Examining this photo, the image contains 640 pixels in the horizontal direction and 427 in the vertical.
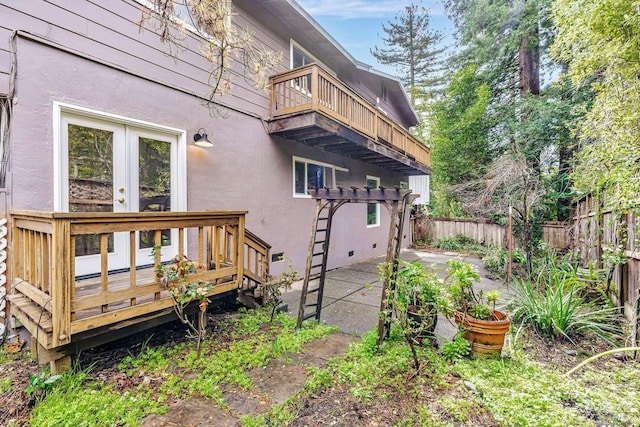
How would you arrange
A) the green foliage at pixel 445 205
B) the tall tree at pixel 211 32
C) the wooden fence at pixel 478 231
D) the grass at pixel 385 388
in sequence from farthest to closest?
the green foliage at pixel 445 205
the wooden fence at pixel 478 231
the tall tree at pixel 211 32
the grass at pixel 385 388

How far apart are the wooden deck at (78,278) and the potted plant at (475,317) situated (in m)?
2.72

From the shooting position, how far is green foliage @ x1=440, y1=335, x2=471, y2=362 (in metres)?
3.03

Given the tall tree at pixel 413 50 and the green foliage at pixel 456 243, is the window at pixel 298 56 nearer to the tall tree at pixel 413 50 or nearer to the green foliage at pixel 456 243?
the green foliage at pixel 456 243

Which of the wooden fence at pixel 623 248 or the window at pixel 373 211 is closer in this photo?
the wooden fence at pixel 623 248

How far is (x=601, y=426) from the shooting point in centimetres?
213

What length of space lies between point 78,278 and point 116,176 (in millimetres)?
1307

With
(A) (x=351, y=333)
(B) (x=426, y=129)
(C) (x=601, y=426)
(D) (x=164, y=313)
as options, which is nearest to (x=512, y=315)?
(C) (x=601, y=426)

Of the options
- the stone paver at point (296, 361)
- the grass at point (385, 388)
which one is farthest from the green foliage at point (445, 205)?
the grass at point (385, 388)

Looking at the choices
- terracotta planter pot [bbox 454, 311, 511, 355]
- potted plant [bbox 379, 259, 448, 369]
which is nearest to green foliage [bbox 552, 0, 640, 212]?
terracotta planter pot [bbox 454, 311, 511, 355]

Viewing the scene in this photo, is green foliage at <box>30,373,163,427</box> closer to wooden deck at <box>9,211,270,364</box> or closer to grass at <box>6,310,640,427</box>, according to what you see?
grass at <box>6,310,640,427</box>

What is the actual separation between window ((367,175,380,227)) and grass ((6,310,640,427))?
255 inches

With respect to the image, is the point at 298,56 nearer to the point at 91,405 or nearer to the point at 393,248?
the point at 393,248

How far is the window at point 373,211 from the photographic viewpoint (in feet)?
31.2

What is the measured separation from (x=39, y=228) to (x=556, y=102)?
39.3 feet
